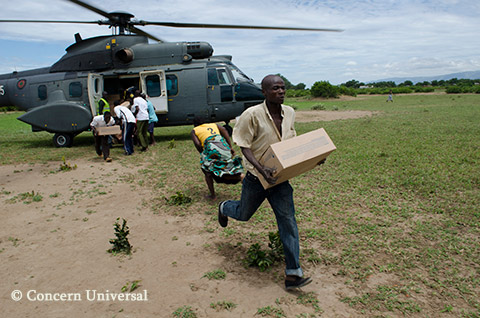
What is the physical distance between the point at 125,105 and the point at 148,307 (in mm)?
8228

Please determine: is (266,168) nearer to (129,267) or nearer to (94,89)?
(129,267)

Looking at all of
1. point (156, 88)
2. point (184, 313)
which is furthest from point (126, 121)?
point (184, 313)

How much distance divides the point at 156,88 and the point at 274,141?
32.4ft

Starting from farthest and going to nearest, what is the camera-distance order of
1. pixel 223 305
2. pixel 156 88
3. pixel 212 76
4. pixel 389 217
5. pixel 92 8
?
pixel 156 88, pixel 212 76, pixel 92 8, pixel 389 217, pixel 223 305

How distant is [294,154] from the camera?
3141mm

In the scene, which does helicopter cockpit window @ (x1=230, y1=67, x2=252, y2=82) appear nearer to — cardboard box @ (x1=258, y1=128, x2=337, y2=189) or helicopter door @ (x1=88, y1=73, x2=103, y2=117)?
helicopter door @ (x1=88, y1=73, x2=103, y2=117)

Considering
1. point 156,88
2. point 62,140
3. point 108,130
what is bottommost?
point 62,140

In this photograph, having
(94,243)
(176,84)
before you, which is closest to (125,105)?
(176,84)

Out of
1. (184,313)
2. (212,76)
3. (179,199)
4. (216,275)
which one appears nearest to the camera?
(184,313)

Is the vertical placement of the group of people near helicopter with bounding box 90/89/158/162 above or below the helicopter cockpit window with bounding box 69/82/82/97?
below

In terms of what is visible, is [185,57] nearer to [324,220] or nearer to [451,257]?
[324,220]

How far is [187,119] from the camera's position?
501 inches

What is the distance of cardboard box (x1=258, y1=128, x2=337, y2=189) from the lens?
3.09 metres

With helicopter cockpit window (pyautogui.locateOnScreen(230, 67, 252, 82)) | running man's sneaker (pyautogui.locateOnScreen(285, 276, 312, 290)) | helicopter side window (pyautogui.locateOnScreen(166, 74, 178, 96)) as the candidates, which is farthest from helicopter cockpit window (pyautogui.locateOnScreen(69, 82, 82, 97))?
running man's sneaker (pyautogui.locateOnScreen(285, 276, 312, 290))
